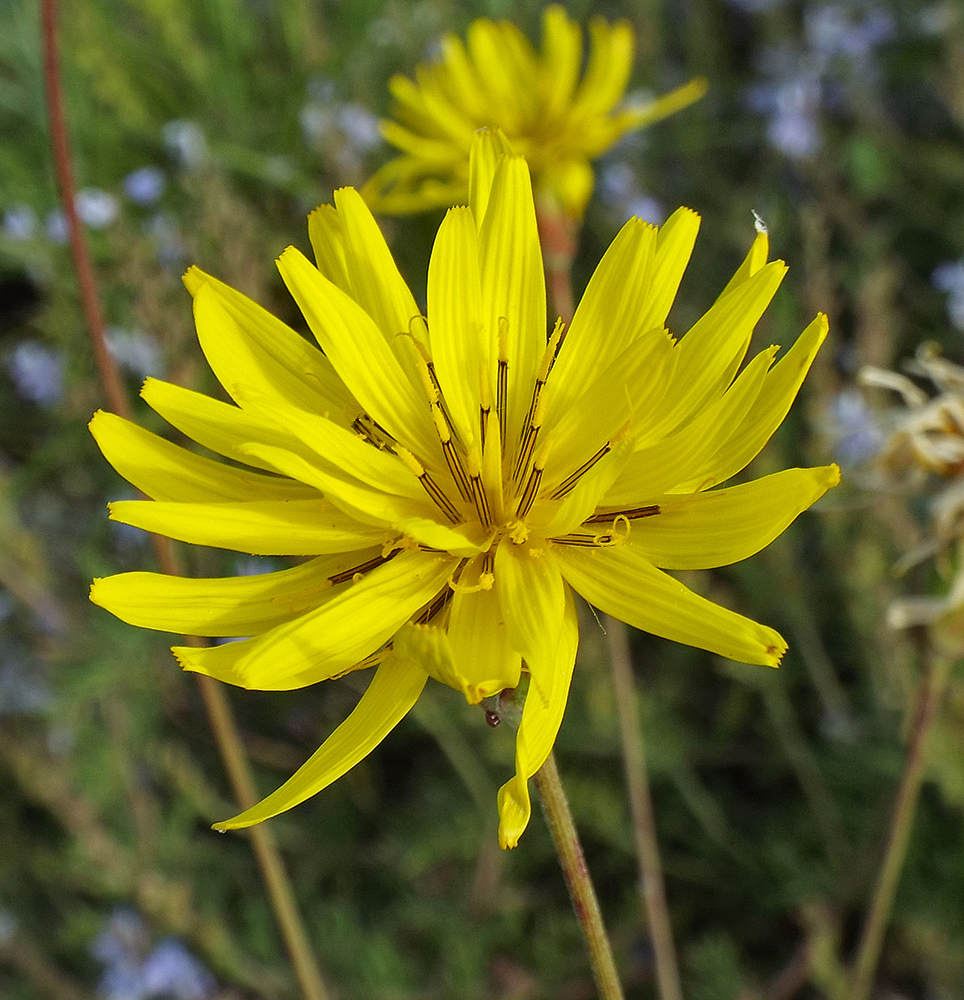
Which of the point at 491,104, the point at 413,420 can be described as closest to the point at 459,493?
the point at 413,420

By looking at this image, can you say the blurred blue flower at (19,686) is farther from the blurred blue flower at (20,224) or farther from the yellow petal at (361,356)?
the yellow petal at (361,356)

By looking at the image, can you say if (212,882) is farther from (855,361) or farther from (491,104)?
(855,361)

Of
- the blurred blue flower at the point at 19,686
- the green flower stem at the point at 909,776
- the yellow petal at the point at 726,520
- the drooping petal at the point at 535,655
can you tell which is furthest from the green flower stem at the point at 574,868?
the blurred blue flower at the point at 19,686

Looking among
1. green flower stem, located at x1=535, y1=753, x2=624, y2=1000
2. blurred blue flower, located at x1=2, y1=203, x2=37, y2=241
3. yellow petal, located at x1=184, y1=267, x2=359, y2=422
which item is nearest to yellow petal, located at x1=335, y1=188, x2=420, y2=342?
yellow petal, located at x1=184, y1=267, x2=359, y2=422

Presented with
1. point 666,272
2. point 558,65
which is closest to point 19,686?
point 558,65

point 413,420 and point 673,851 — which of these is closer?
point 413,420

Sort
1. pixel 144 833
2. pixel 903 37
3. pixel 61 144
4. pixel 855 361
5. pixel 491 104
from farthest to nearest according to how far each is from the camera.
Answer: pixel 903 37 → pixel 855 361 → pixel 144 833 → pixel 491 104 → pixel 61 144
